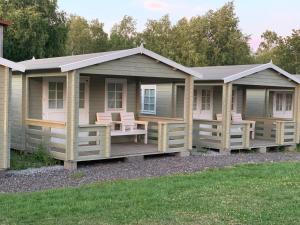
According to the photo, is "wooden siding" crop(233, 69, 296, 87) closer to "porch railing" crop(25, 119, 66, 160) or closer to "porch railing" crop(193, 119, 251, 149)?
"porch railing" crop(193, 119, 251, 149)

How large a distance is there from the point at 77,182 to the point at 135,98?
21.0 ft

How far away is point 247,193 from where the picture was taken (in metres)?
7.96

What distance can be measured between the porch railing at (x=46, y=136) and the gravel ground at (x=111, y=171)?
57 centimetres

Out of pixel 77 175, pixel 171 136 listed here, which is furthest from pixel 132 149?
pixel 77 175

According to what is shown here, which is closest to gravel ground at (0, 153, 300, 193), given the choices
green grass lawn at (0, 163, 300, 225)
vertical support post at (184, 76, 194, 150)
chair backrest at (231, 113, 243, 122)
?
vertical support post at (184, 76, 194, 150)

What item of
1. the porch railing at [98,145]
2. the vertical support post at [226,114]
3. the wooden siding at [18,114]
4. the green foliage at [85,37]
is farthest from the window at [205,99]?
the green foliage at [85,37]

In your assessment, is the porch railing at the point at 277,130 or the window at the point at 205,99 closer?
the porch railing at the point at 277,130

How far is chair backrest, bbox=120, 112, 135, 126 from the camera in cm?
1473

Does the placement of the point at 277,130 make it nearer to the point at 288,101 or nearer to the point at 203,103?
the point at 203,103

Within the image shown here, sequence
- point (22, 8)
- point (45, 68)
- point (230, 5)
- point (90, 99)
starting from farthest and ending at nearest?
point (230, 5) → point (22, 8) → point (90, 99) → point (45, 68)

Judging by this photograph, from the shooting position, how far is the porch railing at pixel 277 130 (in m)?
16.7

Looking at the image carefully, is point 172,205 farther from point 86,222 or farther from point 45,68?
point 45,68

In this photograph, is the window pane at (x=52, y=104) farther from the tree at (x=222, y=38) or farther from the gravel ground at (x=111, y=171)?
the tree at (x=222, y=38)

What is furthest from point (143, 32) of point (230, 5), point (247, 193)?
point (247, 193)
